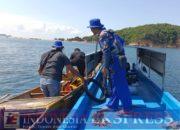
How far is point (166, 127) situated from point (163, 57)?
3.83 m

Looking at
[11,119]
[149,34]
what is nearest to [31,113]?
[11,119]

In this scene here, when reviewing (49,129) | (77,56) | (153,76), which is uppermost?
(77,56)

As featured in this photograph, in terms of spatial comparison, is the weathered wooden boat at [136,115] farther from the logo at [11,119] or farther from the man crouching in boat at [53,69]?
the logo at [11,119]

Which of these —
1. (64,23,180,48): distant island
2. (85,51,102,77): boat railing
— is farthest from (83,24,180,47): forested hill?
(85,51,102,77): boat railing

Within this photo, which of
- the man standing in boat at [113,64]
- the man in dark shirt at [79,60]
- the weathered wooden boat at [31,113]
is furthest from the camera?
the man in dark shirt at [79,60]

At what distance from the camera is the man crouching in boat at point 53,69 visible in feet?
31.8

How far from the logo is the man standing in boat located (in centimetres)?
218

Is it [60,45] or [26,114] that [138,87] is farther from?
[26,114]

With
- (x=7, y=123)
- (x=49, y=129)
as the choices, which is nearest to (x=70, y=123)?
(x=49, y=129)

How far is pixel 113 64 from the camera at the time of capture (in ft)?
27.7

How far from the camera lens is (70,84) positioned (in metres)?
12.0

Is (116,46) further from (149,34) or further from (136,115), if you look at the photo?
(149,34)

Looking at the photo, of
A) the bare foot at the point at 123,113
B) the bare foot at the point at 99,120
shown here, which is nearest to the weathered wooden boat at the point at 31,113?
the bare foot at the point at 99,120

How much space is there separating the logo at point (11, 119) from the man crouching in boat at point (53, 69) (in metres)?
1.80
